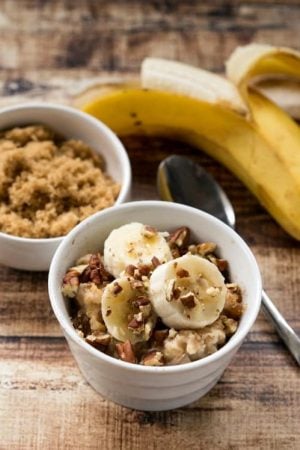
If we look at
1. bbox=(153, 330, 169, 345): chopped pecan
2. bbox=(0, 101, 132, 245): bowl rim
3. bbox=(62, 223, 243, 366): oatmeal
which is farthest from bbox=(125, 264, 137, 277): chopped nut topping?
bbox=(0, 101, 132, 245): bowl rim

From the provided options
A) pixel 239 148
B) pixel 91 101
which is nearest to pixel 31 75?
pixel 91 101

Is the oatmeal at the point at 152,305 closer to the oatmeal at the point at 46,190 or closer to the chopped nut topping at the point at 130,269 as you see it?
the chopped nut topping at the point at 130,269

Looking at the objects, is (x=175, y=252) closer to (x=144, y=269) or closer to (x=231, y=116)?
(x=144, y=269)

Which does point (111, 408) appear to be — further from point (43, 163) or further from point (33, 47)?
point (33, 47)

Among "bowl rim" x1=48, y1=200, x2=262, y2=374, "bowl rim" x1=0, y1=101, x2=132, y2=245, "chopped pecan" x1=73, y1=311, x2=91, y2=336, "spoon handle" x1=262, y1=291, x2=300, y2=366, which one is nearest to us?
"bowl rim" x1=48, y1=200, x2=262, y2=374

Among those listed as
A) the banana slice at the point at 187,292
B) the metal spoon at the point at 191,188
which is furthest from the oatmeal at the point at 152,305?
the metal spoon at the point at 191,188

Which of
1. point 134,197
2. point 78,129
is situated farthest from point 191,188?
point 78,129

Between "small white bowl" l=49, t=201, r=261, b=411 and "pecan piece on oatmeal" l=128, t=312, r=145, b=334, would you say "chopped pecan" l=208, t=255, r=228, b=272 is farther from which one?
"pecan piece on oatmeal" l=128, t=312, r=145, b=334
